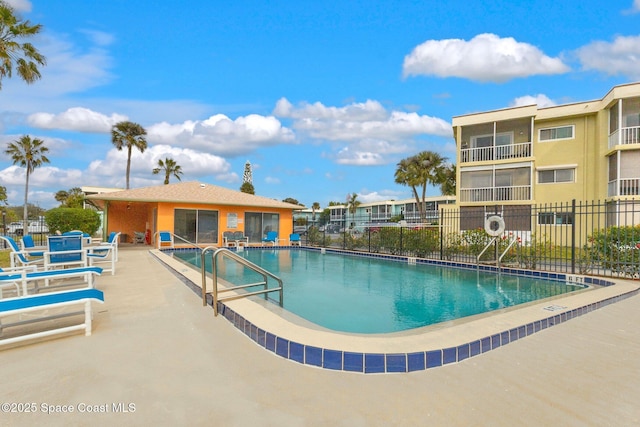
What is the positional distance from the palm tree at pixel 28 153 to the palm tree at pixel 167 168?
10047 millimetres

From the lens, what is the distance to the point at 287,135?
3119 cm

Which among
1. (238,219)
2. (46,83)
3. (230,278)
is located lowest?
(230,278)

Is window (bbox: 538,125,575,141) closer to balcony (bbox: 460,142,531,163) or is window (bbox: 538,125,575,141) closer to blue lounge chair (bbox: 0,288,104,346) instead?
balcony (bbox: 460,142,531,163)

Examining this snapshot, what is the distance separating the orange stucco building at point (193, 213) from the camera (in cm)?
1744

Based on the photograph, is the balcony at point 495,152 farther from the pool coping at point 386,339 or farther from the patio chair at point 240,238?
the pool coping at point 386,339

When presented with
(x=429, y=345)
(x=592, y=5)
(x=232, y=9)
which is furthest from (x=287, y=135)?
(x=429, y=345)

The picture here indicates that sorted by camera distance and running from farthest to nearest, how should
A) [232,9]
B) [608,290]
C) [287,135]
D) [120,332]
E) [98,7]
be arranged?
[287,135] → [232,9] → [98,7] → [608,290] → [120,332]

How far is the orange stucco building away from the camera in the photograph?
57.2 feet

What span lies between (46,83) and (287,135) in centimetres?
1857

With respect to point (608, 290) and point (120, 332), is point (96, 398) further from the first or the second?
point (608, 290)

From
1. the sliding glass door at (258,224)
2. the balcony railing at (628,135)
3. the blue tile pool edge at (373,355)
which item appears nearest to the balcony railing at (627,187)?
the balcony railing at (628,135)

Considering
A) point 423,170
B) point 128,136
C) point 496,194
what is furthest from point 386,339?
point 128,136

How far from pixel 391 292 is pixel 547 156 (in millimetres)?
18524

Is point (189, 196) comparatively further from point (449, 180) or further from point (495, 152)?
point (449, 180)
